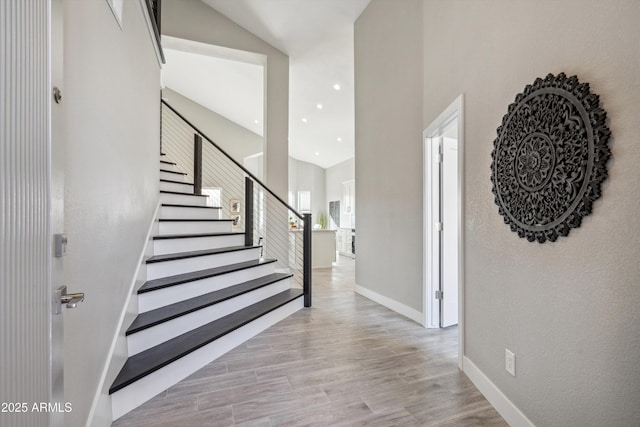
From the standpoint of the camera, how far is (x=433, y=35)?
2.80m

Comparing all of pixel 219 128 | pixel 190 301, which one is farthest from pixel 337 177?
pixel 190 301

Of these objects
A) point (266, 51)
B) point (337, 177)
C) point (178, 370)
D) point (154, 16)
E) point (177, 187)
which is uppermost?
point (266, 51)

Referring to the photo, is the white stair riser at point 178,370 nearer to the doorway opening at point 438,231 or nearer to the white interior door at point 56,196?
the white interior door at point 56,196

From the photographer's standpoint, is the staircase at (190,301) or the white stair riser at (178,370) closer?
the white stair riser at (178,370)

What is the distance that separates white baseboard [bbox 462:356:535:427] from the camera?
162 cm

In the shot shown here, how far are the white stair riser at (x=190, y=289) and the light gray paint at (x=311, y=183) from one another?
8864 millimetres

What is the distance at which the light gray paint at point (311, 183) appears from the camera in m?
12.2

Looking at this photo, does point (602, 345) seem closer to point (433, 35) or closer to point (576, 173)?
point (576, 173)

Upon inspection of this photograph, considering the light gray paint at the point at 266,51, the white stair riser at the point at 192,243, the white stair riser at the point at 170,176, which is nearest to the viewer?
the white stair riser at the point at 192,243

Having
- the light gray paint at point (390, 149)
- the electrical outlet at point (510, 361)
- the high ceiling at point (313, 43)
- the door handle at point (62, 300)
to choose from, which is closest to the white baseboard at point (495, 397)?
the electrical outlet at point (510, 361)

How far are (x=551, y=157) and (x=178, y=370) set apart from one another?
2.47 m

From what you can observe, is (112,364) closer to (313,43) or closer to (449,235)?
(449,235)

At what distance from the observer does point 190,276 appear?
2701mm

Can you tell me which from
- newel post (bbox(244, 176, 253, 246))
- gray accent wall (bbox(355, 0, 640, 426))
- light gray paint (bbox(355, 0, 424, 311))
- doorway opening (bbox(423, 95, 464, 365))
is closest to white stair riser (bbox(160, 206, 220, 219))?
newel post (bbox(244, 176, 253, 246))
